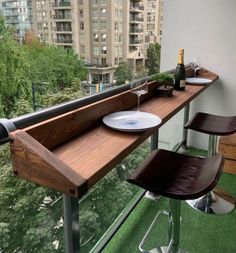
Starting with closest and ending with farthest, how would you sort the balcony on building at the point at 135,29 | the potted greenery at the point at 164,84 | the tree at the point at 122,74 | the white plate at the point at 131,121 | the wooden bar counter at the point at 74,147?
1. the wooden bar counter at the point at 74,147
2. the white plate at the point at 131,121
3. the tree at the point at 122,74
4. the potted greenery at the point at 164,84
5. the balcony on building at the point at 135,29

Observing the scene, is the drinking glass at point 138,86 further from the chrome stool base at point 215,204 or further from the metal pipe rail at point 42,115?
the chrome stool base at point 215,204

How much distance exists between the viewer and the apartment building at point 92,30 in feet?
5.39

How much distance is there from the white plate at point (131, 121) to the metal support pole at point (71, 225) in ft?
1.30

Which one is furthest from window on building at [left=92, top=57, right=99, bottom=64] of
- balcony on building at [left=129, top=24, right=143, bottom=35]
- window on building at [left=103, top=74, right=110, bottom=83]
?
balcony on building at [left=129, top=24, right=143, bottom=35]

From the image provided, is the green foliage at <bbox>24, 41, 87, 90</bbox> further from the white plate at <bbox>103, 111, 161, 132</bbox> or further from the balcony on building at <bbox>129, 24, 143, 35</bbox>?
the balcony on building at <bbox>129, 24, 143, 35</bbox>

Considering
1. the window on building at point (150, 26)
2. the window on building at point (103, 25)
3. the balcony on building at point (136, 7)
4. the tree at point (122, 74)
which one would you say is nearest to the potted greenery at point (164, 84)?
the tree at point (122, 74)

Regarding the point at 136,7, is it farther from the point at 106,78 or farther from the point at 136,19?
the point at 106,78

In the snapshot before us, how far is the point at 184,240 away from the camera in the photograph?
6.49 ft

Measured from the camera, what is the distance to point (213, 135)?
2201 mm

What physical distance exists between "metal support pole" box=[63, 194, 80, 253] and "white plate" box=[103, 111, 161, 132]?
395 millimetres

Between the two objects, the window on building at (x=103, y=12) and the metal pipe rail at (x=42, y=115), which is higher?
the window on building at (x=103, y=12)

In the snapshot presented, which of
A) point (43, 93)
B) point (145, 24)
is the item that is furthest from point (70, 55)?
point (145, 24)

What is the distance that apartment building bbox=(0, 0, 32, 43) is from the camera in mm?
1518

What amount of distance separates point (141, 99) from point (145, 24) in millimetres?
1177
